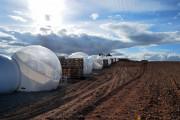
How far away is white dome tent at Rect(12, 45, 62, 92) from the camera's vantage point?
1778 cm

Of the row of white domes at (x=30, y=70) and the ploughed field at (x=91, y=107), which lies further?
the row of white domes at (x=30, y=70)

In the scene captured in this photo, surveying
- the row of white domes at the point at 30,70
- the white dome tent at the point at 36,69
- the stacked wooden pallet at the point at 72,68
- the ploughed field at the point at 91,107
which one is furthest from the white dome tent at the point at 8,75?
the stacked wooden pallet at the point at 72,68

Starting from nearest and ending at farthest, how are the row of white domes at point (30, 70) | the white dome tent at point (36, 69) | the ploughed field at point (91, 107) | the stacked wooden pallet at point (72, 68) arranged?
1. the ploughed field at point (91, 107)
2. the row of white domes at point (30, 70)
3. the white dome tent at point (36, 69)
4. the stacked wooden pallet at point (72, 68)

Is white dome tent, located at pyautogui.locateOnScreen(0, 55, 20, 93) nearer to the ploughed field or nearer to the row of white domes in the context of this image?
the row of white domes

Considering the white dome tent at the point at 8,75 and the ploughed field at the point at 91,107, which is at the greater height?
the white dome tent at the point at 8,75

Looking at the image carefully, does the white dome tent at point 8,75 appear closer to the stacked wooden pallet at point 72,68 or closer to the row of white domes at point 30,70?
the row of white domes at point 30,70

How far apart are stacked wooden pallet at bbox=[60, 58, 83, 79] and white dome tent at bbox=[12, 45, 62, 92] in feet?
26.2

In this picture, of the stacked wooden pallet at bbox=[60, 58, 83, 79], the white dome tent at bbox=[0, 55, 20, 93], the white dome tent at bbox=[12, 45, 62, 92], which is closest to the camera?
the white dome tent at bbox=[0, 55, 20, 93]

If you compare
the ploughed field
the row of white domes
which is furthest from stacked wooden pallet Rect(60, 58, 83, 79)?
the ploughed field

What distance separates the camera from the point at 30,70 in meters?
17.9

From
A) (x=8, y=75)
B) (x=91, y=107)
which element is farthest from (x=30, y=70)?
(x=91, y=107)

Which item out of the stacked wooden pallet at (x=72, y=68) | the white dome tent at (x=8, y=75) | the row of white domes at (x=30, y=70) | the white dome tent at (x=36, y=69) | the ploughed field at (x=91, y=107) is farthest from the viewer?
the stacked wooden pallet at (x=72, y=68)

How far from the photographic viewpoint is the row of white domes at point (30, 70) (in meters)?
16.5

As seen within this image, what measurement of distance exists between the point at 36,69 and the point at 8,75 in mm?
1902
